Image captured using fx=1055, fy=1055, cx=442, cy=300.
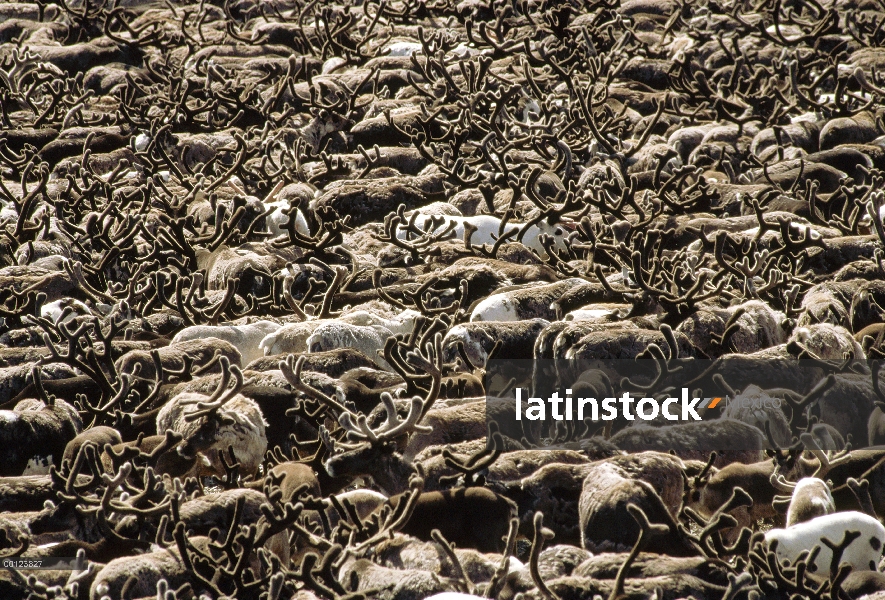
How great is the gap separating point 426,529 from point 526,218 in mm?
6057

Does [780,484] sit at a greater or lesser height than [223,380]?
lesser

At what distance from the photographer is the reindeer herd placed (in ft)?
15.8

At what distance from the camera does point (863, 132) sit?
45.2 ft

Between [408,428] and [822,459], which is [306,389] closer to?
[408,428]

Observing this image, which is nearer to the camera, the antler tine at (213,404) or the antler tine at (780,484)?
the antler tine at (780,484)

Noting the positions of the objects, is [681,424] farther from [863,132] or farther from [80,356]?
[863,132]

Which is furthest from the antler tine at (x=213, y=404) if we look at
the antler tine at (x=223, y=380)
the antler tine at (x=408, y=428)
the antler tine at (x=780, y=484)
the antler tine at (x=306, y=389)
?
the antler tine at (x=780, y=484)

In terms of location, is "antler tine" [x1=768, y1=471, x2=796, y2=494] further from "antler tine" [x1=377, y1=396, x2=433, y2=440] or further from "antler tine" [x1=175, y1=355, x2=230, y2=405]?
"antler tine" [x1=175, y1=355, x2=230, y2=405]

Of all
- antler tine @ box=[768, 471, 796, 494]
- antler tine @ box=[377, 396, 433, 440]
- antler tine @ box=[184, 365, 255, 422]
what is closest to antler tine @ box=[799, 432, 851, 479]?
antler tine @ box=[768, 471, 796, 494]

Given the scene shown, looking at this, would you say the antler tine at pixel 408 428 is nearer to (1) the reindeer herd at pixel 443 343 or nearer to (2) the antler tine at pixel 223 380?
(1) the reindeer herd at pixel 443 343

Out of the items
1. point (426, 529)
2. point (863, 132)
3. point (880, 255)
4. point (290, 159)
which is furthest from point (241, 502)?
point (863, 132)

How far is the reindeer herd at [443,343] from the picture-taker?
481cm

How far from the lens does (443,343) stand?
7.46 m

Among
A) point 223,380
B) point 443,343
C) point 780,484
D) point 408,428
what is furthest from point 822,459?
point 223,380
